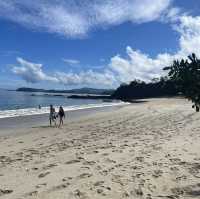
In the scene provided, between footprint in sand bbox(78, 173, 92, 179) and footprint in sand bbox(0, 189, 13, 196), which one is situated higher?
footprint in sand bbox(78, 173, 92, 179)

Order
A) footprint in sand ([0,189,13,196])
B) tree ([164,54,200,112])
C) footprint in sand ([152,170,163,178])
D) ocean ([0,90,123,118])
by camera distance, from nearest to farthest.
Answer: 1. tree ([164,54,200,112])
2. footprint in sand ([0,189,13,196])
3. footprint in sand ([152,170,163,178])
4. ocean ([0,90,123,118])

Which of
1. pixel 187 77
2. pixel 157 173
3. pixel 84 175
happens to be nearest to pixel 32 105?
pixel 84 175

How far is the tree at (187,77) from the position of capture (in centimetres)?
591

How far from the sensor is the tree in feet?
19.4

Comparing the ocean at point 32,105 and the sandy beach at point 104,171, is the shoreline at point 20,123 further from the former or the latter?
the sandy beach at point 104,171

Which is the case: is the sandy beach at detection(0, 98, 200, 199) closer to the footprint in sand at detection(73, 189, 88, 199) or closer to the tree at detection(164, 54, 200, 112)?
the footprint in sand at detection(73, 189, 88, 199)

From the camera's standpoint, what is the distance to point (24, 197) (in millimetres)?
6426

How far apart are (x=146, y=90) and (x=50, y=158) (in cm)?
13516

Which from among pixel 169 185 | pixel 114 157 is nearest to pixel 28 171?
pixel 114 157

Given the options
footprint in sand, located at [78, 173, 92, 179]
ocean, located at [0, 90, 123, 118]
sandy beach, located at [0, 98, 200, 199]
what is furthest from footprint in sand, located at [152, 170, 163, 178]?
ocean, located at [0, 90, 123, 118]

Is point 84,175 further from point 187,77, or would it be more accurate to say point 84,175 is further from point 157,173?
point 187,77

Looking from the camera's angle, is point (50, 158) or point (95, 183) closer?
point (95, 183)

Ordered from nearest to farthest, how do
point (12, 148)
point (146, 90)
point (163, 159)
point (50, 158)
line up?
1. point (163, 159)
2. point (50, 158)
3. point (12, 148)
4. point (146, 90)

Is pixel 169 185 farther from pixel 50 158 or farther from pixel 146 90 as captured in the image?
pixel 146 90
